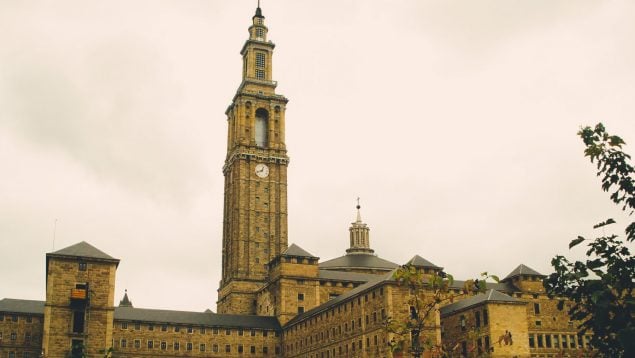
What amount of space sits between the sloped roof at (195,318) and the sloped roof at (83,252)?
9.85m

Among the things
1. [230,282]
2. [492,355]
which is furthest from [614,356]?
[230,282]

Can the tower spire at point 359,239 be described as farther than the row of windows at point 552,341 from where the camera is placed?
Yes

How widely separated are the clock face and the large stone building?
0.46 feet

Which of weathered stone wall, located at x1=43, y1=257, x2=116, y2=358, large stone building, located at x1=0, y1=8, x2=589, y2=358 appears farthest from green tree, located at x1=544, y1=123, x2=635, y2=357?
weathered stone wall, located at x1=43, y1=257, x2=116, y2=358

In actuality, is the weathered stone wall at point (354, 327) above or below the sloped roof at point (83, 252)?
below

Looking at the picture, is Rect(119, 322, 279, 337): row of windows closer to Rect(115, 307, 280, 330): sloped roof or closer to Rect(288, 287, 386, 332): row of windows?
Rect(115, 307, 280, 330): sloped roof

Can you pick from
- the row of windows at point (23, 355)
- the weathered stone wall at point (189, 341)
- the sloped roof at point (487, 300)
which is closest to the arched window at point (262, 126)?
the weathered stone wall at point (189, 341)

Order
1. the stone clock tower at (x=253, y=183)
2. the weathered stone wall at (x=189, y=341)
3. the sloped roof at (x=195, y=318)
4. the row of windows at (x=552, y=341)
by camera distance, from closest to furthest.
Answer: the row of windows at (x=552, y=341)
the weathered stone wall at (x=189, y=341)
the sloped roof at (x=195, y=318)
the stone clock tower at (x=253, y=183)

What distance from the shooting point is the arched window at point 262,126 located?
10694 cm

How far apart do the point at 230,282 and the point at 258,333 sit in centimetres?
1485

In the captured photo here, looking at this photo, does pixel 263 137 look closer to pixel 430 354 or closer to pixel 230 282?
pixel 230 282

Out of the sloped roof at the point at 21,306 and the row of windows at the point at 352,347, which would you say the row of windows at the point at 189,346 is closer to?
the sloped roof at the point at 21,306

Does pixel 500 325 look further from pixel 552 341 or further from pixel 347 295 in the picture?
pixel 347 295

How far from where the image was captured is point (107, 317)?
69188mm
